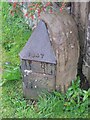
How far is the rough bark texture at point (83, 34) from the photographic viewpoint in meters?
3.92

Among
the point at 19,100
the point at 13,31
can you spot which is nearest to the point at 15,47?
the point at 13,31

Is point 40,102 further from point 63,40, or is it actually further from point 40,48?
point 63,40

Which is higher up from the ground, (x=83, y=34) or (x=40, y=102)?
(x=83, y=34)

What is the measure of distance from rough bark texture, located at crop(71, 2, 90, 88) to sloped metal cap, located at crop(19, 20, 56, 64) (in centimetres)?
44

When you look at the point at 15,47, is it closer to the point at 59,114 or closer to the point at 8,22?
the point at 8,22

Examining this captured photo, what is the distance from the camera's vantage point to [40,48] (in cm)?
395

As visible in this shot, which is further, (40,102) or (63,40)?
(40,102)

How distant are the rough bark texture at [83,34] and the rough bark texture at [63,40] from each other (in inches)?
4.9

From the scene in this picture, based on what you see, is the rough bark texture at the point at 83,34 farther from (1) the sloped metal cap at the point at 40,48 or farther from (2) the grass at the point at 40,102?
(1) the sloped metal cap at the point at 40,48

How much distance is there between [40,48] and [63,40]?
289mm

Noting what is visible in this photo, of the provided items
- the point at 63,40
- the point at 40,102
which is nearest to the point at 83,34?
the point at 63,40

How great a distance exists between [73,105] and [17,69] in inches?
40.4

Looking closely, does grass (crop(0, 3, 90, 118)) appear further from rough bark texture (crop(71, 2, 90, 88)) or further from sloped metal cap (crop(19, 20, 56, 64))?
sloped metal cap (crop(19, 20, 56, 64))

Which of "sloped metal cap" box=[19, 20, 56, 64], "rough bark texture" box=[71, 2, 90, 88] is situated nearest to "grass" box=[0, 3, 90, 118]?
"rough bark texture" box=[71, 2, 90, 88]
